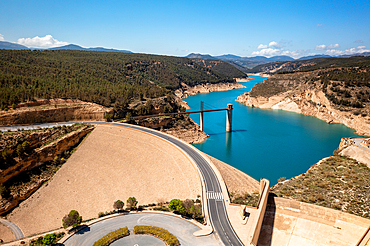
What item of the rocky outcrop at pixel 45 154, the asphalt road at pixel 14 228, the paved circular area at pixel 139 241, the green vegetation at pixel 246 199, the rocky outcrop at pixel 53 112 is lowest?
the asphalt road at pixel 14 228

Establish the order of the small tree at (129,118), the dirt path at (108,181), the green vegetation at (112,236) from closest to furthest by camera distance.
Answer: the green vegetation at (112,236) < the dirt path at (108,181) < the small tree at (129,118)

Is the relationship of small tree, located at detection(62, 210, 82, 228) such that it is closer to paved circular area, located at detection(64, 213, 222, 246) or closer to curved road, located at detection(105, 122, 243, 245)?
paved circular area, located at detection(64, 213, 222, 246)

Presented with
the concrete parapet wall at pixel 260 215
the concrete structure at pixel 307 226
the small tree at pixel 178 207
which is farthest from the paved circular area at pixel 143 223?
the concrete structure at pixel 307 226

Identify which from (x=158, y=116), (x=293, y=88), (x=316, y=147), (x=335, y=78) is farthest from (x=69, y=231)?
(x=293, y=88)

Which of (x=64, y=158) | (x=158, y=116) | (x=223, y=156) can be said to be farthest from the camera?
(x=158, y=116)

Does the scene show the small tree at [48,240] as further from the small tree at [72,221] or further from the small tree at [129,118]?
the small tree at [129,118]

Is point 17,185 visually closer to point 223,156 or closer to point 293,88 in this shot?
point 223,156
